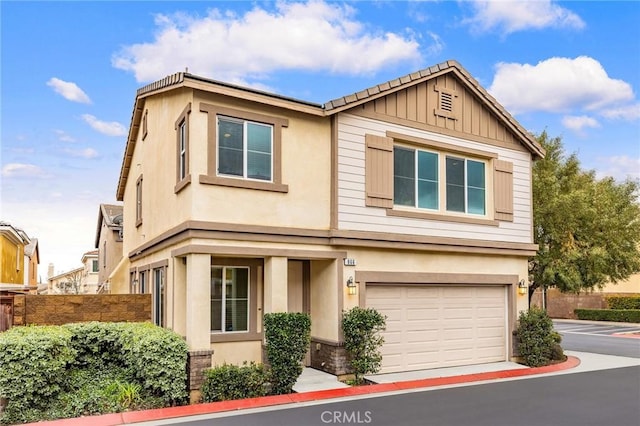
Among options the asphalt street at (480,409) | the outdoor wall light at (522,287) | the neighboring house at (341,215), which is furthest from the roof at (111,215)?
the asphalt street at (480,409)

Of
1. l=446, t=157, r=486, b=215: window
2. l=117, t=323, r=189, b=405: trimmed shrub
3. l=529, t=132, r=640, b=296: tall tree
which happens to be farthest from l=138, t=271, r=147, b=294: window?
l=529, t=132, r=640, b=296: tall tree

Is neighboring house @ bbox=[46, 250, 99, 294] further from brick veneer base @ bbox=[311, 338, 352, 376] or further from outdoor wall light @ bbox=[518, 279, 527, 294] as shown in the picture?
outdoor wall light @ bbox=[518, 279, 527, 294]

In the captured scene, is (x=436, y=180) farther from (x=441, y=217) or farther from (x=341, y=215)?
(x=341, y=215)

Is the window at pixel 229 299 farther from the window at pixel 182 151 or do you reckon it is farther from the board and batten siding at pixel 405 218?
the board and batten siding at pixel 405 218

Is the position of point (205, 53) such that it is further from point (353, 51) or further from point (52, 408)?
point (52, 408)

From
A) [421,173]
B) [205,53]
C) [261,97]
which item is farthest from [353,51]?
[261,97]

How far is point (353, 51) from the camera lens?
18.4 m

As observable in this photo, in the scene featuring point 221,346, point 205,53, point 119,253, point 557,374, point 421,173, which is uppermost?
point 205,53

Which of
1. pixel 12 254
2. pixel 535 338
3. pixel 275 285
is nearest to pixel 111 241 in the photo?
pixel 12 254

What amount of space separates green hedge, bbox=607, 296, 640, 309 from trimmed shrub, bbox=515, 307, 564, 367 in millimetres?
21402

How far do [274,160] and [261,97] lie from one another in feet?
4.32

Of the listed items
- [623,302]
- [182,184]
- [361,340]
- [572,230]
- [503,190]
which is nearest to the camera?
[182,184]

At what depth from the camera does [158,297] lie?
43.5ft

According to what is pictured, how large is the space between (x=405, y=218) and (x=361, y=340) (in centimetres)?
317
